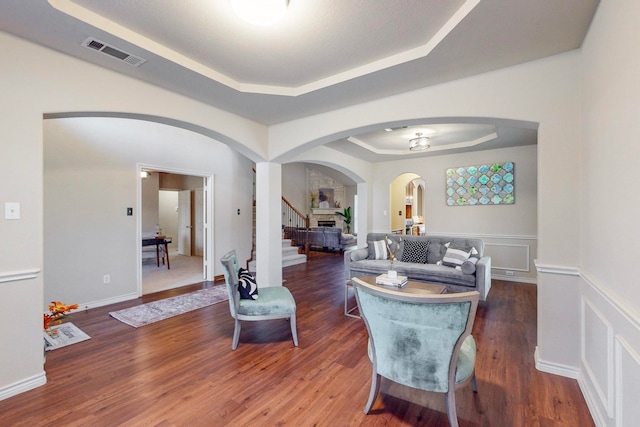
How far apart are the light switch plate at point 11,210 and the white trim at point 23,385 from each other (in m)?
1.22

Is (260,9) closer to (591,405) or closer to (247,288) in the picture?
(247,288)

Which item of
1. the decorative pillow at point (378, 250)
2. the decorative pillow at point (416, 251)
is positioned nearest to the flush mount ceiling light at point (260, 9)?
the decorative pillow at point (378, 250)

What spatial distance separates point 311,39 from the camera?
2242mm

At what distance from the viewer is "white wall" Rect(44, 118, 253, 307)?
3.65m

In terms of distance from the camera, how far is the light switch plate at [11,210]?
2.04m

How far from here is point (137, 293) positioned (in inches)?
173

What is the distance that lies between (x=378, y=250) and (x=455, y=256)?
1209 mm

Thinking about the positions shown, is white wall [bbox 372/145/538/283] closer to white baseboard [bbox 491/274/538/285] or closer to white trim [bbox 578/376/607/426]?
white baseboard [bbox 491/274/538/285]

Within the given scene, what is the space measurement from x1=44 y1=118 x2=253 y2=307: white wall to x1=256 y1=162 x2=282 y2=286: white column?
1.80m

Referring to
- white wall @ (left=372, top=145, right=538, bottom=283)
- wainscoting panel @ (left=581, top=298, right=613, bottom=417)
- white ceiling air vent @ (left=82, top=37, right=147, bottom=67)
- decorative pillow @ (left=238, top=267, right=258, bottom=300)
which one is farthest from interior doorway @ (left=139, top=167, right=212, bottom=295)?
wainscoting panel @ (left=581, top=298, right=613, bottom=417)

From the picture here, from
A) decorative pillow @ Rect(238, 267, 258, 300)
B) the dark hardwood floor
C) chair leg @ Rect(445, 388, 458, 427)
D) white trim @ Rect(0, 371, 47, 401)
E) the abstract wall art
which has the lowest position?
the dark hardwood floor

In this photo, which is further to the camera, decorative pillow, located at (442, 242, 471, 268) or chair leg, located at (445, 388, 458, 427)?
decorative pillow, located at (442, 242, 471, 268)

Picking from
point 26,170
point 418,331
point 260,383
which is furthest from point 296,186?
point 418,331

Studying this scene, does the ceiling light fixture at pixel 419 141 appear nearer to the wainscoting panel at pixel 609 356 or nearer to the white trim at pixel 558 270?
the white trim at pixel 558 270
